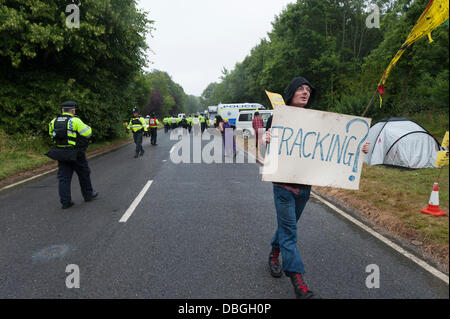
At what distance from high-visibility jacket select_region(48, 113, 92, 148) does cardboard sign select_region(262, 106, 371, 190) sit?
4.07m

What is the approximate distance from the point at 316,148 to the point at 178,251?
7.13 ft

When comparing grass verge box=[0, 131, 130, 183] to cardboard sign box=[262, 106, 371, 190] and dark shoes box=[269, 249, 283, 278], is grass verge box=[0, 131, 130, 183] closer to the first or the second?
dark shoes box=[269, 249, 283, 278]

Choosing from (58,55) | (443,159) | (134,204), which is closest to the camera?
(443,159)

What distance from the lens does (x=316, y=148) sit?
2.75 m

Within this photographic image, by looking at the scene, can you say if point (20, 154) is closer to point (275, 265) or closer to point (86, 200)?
point (86, 200)

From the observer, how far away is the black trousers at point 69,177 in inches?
205

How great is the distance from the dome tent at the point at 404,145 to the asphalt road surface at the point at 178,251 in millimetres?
5174

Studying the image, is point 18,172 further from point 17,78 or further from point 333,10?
point 333,10

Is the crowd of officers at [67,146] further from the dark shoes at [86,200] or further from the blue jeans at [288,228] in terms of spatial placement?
the blue jeans at [288,228]

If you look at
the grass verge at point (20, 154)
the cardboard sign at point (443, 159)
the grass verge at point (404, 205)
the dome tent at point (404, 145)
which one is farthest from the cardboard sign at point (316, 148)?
the grass verge at point (20, 154)

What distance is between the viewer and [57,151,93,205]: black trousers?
5.21 metres

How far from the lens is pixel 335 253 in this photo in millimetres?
3496

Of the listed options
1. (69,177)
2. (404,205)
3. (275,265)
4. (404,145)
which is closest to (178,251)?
(275,265)

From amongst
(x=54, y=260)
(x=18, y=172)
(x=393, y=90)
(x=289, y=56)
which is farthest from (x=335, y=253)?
(x=289, y=56)
